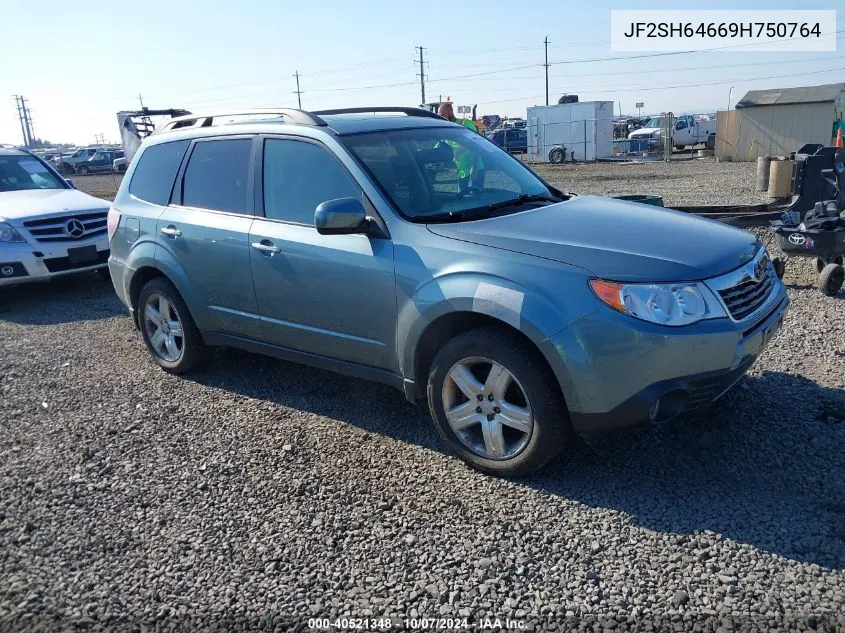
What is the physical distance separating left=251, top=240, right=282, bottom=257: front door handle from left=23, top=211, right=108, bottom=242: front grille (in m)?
5.29

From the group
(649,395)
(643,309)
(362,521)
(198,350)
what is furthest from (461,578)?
(198,350)

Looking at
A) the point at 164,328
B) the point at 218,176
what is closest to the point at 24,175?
the point at 164,328

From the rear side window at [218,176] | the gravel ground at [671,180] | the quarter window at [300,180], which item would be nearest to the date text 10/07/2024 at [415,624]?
the quarter window at [300,180]

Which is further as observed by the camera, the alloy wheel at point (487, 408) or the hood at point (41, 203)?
the hood at point (41, 203)

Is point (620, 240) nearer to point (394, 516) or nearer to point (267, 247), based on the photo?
point (394, 516)

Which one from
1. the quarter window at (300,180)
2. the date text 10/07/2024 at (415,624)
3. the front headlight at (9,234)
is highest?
the quarter window at (300,180)

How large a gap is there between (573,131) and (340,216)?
31070mm

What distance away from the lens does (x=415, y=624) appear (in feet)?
9.30

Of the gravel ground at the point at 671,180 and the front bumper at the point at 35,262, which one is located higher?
the front bumper at the point at 35,262

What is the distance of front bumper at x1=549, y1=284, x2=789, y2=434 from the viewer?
3.31m

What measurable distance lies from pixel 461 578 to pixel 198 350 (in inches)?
128

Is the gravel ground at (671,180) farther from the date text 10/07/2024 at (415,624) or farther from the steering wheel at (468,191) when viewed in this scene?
the date text 10/07/2024 at (415,624)

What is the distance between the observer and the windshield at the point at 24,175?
9867 mm

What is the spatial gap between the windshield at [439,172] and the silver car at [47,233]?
19.0 ft
